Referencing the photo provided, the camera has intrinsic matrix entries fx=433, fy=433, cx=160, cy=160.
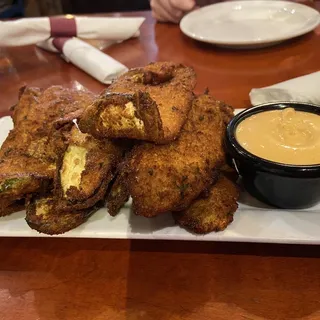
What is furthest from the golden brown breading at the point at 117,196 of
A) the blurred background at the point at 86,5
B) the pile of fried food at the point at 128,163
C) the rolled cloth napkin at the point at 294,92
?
the blurred background at the point at 86,5

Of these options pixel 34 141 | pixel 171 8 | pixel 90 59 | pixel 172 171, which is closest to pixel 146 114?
pixel 172 171

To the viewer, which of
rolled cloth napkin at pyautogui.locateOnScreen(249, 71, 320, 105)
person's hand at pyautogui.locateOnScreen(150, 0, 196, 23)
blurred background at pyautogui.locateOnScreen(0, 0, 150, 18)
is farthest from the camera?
blurred background at pyautogui.locateOnScreen(0, 0, 150, 18)

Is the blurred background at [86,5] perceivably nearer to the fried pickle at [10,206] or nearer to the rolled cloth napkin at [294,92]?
the rolled cloth napkin at [294,92]

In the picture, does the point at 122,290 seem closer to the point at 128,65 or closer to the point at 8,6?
the point at 128,65

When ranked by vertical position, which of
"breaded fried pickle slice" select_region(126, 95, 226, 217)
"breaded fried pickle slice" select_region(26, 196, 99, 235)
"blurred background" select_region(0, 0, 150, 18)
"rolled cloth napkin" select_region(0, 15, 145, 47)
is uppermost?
"breaded fried pickle slice" select_region(126, 95, 226, 217)

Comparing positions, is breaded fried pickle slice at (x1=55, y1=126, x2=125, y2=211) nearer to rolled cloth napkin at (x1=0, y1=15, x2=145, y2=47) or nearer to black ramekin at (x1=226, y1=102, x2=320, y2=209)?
black ramekin at (x1=226, y1=102, x2=320, y2=209)

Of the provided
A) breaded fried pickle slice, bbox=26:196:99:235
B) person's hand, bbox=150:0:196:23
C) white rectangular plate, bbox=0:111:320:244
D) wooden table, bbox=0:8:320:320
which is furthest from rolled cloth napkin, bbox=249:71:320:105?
person's hand, bbox=150:0:196:23

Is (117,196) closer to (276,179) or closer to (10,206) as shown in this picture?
(10,206)
